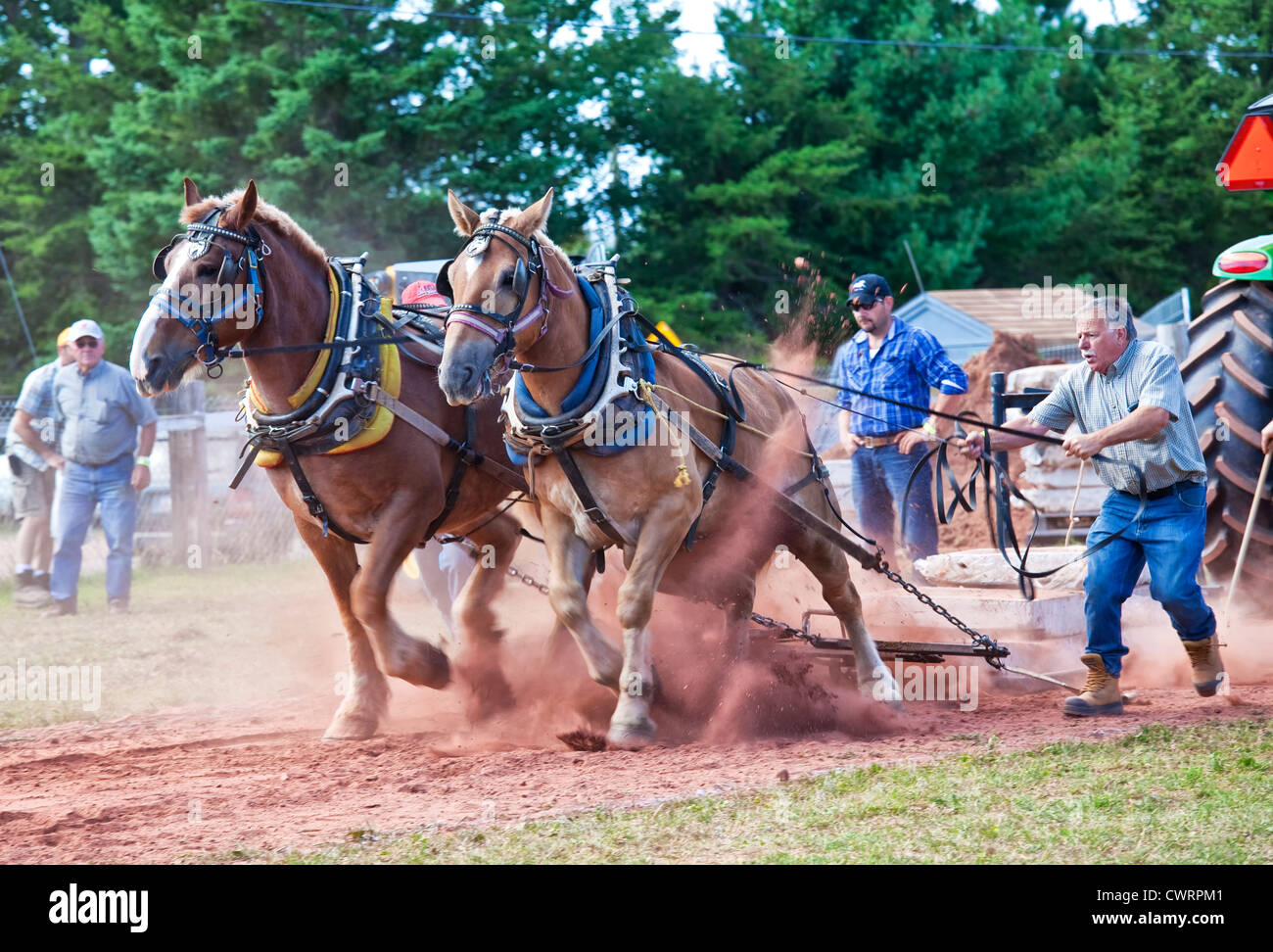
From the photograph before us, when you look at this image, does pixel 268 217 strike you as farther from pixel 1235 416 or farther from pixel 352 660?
pixel 1235 416

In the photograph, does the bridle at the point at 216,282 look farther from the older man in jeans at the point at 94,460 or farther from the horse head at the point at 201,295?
the older man in jeans at the point at 94,460

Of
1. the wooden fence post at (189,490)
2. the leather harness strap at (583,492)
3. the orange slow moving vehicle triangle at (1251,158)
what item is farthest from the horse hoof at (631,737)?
the wooden fence post at (189,490)

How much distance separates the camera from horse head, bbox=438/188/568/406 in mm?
5426

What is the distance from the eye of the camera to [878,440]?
340 inches

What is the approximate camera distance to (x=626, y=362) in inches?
242

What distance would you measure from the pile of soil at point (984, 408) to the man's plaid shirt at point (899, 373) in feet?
13.1

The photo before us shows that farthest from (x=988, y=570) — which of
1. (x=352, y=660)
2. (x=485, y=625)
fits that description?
(x=352, y=660)

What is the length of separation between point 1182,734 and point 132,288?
76.0 feet

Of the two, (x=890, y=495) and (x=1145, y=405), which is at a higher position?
(x=1145, y=405)

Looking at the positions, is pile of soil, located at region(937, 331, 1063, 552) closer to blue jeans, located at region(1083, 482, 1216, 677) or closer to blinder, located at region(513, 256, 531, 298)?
blue jeans, located at region(1083, 482, 1216, 677)

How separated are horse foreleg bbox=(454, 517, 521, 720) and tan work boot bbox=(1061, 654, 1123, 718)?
271cm

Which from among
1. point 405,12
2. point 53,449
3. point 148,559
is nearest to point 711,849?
point 53,449

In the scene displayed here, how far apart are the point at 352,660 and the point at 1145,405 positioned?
3.85 meters

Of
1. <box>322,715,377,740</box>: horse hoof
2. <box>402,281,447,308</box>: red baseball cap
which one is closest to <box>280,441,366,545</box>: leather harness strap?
<box>322,715,377,740</box>: horse hoof
